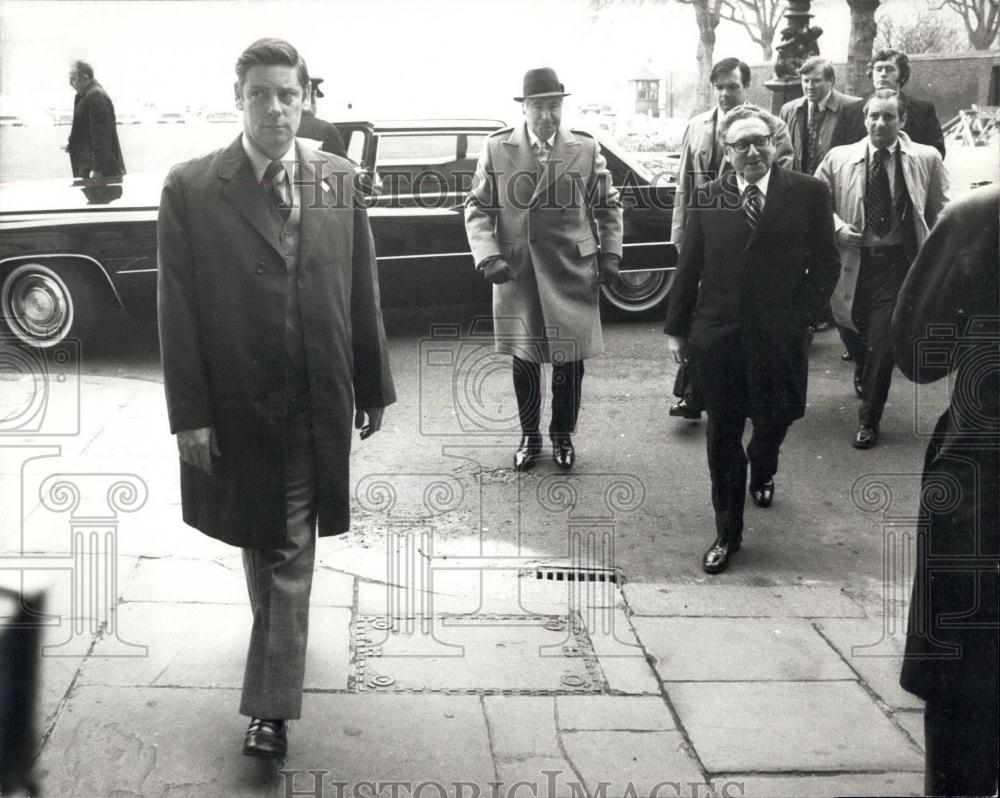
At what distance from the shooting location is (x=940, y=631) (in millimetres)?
2992

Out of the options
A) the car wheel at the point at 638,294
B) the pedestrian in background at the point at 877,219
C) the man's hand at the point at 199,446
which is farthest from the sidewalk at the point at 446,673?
the car wheel at the point at 638,294

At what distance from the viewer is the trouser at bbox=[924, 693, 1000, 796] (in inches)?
117

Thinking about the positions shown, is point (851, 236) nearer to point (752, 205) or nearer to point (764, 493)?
point (764, 493)

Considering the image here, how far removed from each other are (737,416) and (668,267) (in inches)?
169

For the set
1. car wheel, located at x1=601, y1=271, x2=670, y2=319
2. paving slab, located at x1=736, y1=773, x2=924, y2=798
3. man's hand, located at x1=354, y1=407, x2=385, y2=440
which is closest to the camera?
paving slab, located at x1=736, y1=773, x2=924, y2=798

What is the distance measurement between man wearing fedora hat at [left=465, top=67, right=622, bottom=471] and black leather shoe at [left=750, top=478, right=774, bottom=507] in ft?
3.13

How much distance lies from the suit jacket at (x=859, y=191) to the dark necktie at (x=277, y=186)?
317 centimetres

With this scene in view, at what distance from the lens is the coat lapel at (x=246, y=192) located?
11.7 ft

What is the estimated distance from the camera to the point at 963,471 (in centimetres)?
295

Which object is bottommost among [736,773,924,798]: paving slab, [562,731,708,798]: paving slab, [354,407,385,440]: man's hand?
[562,731,708,798]: paving slab

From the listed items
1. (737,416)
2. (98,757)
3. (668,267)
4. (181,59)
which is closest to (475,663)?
(98,757)

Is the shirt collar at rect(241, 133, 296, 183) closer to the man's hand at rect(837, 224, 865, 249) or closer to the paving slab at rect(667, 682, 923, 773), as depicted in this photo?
the paving slab at rect(667, 682, 923, 773)

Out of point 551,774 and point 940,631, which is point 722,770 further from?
point 940,631

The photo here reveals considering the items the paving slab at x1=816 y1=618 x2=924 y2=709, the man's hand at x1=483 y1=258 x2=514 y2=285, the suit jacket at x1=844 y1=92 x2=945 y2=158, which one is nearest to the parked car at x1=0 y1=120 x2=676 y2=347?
the man's hand at x1=483 y1=258 x2=514 y2=285
